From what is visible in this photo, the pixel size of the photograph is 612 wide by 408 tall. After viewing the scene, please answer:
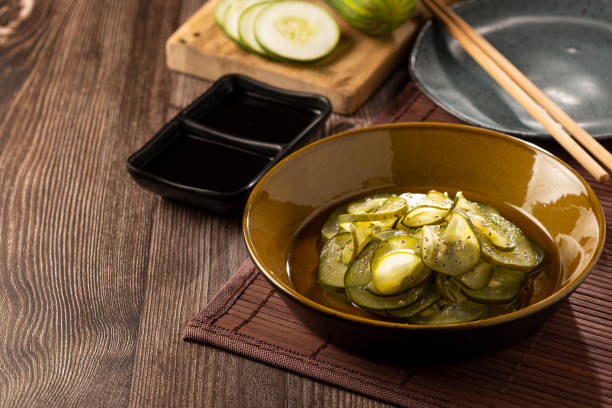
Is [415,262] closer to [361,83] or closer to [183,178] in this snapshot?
[183,178]

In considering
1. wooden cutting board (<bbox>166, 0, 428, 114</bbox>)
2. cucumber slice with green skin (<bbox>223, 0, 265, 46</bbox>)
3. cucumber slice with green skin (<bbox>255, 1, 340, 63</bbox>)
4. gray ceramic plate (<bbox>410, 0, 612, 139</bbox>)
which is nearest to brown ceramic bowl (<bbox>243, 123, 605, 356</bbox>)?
gray ceramic plate (<bbox>410, 0, 612, 139</bbox>)

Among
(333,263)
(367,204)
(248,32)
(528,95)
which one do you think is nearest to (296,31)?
(248,32)

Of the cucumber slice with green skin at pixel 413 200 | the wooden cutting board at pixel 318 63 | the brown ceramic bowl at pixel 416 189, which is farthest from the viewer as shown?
the wooden cutting board at pixel 318 63

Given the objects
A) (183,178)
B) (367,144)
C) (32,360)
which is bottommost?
(32,360)

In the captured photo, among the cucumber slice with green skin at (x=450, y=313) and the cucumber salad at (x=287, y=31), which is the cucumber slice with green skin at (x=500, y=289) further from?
the cucumber salad at (x=287, y=31)

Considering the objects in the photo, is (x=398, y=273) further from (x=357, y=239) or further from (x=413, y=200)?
(x=413, y=200)

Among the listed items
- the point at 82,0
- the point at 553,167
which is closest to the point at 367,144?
the point at 553,167

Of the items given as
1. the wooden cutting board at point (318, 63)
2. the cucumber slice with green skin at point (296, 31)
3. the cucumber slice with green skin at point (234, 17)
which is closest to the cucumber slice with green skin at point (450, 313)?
the wooden cutting board at point (318, 63)
